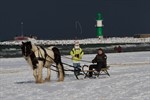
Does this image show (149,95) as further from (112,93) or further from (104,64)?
(104,64)

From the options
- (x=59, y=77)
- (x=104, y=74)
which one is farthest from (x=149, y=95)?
(x=104, y=74)

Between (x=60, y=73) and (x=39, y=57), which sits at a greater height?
(x=39, y=57)

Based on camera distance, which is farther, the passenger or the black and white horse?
the passenger

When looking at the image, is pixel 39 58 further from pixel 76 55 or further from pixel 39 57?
pixel 76 55

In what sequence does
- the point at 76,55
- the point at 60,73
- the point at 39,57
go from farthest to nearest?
the point at 76,55 < the point at 60,73 < the point at 39,57

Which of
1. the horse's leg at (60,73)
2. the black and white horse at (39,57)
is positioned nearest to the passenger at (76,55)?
the horse's leg at (60,73)

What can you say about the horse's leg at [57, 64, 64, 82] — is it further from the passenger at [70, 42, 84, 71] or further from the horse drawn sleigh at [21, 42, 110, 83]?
the passenger at [70, 42, 84, 71]

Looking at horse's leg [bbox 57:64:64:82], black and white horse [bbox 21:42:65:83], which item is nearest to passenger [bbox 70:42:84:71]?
horse's leg [bbox 57:64:64:82]

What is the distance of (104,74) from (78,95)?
27.3 ft

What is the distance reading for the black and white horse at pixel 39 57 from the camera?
20.2 meters

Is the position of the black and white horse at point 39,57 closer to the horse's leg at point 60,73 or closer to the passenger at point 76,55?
the horse's leg at point 60,73

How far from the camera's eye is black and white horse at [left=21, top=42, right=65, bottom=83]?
20250mm

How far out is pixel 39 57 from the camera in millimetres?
Answer: 20500

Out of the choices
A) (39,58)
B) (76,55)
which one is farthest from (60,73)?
(76,55)
